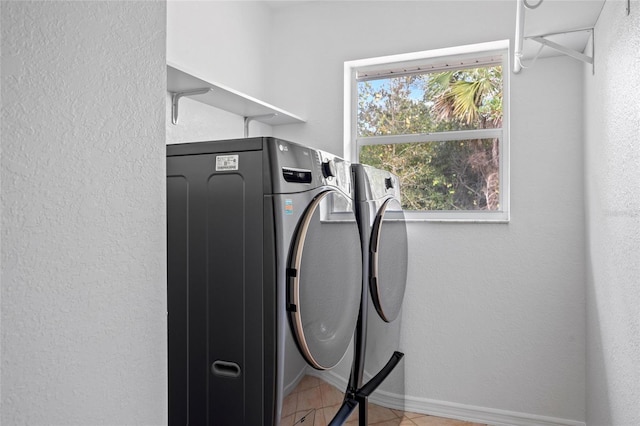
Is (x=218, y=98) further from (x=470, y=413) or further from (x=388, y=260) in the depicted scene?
(x=470, y=413)

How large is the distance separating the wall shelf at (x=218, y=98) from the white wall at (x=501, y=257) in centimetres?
35

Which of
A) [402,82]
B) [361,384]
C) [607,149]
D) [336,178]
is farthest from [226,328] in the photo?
[402,82]

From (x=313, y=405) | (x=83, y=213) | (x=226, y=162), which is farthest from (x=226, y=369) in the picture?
(x=83, y=213)

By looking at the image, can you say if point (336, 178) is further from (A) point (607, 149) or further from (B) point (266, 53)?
(B) point (266, 53)

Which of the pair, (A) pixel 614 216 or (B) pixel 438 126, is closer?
(A) pixel 614 216

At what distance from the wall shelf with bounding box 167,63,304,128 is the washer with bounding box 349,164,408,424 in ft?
2.63

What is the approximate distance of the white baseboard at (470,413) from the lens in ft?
8.64

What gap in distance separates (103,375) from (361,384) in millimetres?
1407

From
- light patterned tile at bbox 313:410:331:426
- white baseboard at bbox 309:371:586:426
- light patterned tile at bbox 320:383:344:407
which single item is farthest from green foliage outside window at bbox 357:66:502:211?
light patterned tile at bbox 313:410:331:426

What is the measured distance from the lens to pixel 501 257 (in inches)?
109

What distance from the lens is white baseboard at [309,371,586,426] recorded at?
263 cm

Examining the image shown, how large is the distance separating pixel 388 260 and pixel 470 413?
3.93 ft

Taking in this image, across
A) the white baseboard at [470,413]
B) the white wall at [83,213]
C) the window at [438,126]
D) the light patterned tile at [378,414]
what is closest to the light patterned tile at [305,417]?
the light patterned tile at [378,414]

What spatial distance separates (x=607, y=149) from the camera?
5.87 ft
